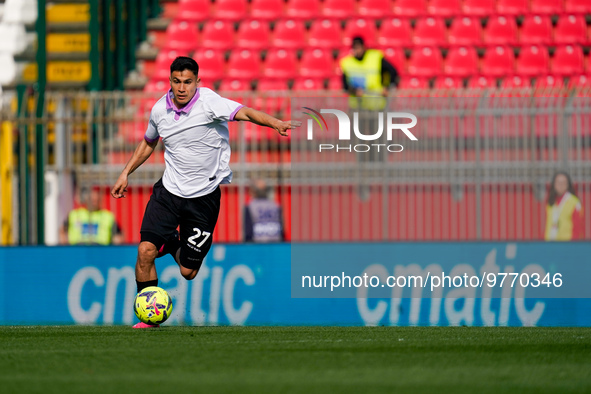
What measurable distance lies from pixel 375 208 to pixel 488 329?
2559mm

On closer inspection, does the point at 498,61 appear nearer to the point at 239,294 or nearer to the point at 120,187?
the point at 239,294

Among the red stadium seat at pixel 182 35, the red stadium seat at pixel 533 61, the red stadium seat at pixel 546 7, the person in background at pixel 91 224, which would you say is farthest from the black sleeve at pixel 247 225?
the red stadium seat at pixel 546 7

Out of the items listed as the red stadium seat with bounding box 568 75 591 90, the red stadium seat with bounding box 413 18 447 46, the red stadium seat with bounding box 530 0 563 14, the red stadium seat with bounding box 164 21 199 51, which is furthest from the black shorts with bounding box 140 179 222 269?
the red stadium seat with bounding box 530 0 563 14

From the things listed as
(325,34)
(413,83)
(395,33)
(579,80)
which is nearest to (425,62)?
(413,83)

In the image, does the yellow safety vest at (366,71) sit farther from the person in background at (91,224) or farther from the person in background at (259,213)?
the person in background at (91,224)

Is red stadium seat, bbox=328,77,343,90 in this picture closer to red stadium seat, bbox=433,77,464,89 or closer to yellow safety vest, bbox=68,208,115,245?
red stadium seat, bbox=433,77,464,89

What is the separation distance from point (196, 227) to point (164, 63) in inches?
316

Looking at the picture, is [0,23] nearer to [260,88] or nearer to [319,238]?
[260,88]

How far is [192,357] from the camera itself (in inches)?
213

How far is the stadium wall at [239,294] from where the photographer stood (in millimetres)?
8883

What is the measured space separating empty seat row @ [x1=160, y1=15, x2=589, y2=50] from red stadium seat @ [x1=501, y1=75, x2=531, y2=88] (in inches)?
39.7

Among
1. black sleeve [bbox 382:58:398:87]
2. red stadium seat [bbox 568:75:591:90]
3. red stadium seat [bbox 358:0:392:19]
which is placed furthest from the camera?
red stadium seat [bbox 358:0:392:19]

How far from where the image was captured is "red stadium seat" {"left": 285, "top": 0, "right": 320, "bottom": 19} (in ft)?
50.5

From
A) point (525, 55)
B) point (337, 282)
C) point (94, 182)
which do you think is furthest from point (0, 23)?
point (337, 282)
